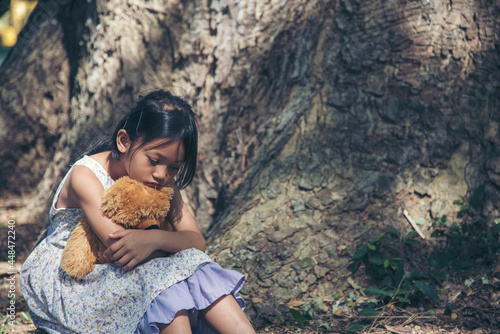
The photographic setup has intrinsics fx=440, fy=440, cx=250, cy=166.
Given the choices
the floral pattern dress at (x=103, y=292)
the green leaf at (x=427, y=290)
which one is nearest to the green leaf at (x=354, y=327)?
the green leaf at (x=427, y=290)

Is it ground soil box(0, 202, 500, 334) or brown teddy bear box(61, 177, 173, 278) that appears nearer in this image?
brown teddy bear box(61, 177, 173, 278)

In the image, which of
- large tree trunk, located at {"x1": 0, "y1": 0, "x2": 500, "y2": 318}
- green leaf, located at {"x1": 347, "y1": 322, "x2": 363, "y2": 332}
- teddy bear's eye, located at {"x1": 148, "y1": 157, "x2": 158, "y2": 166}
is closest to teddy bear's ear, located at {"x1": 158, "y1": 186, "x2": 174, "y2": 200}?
teddy bear's eye, located at {"x1": 148, "y1": 157, "x2": 158, "y2": 166}

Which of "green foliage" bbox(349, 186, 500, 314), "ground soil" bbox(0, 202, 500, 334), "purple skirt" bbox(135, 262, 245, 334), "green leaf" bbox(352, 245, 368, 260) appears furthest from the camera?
"green leaf" bbox(352, 245, 368, 260)

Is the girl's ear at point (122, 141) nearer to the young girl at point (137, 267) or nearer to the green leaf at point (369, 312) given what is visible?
the young girl at point (137, 267)

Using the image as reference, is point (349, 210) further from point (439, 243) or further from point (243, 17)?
point (243, 17)

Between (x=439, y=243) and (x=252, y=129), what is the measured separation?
5.08 ft

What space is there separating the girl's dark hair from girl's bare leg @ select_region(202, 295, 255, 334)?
0.77 metres

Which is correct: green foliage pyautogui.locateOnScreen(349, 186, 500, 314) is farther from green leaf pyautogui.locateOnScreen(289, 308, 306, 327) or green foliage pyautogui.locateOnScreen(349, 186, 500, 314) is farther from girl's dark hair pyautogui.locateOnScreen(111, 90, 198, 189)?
girl's dark hair pyautogui.locateOnScreen(111, 90, 198, 189)

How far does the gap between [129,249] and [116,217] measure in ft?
0.55

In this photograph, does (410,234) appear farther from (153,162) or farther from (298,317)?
(153,162)

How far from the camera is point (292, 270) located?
2781 millimetres

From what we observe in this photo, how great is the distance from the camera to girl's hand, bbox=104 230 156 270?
82.7 inches

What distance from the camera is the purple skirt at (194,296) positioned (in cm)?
202

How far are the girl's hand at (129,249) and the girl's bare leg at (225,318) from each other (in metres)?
0.42
